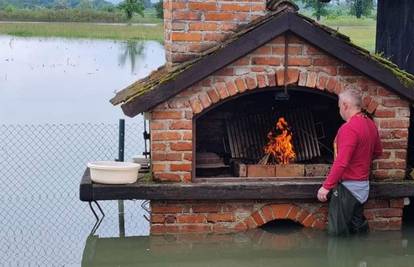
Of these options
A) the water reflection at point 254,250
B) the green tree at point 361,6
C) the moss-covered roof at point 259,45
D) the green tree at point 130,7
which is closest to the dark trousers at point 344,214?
the water reflection at point 254,250

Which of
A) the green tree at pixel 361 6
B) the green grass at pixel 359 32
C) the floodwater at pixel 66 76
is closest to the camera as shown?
the floodwater at pixel 66 76

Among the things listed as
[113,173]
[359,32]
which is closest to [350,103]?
[113,173]

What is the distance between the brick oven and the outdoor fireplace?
0.08ft

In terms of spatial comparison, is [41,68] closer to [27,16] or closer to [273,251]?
[273,251]

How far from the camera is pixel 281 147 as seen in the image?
776cm

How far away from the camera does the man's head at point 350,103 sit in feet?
22.3

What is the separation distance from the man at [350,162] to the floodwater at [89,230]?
1.47 ft

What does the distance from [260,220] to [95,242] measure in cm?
176

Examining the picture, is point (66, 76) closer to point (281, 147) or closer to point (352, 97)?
point (281, 147)

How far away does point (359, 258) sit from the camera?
700 cm

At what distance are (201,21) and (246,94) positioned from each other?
903mm

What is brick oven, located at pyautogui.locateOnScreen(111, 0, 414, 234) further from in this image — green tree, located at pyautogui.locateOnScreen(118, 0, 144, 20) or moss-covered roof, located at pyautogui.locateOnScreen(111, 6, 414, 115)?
green tree, located at pyautogui.locateOnScreen(118, 0, 144, 20)

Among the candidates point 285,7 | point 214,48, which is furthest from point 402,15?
point 214,48

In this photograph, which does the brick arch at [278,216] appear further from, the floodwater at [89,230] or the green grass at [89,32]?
the green grass at [89,32]
